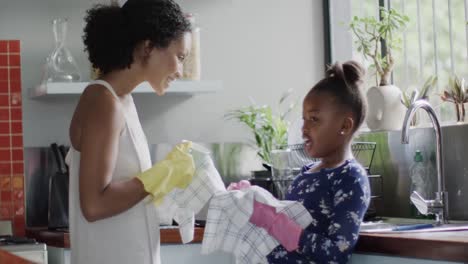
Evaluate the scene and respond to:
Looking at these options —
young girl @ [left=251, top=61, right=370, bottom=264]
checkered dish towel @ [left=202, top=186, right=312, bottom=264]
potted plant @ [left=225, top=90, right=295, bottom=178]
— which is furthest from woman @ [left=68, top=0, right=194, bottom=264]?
potted plant @ [left=225, top=90, right=295, bottom=178]

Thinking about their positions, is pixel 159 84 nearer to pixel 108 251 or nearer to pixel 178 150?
pixel 178 150

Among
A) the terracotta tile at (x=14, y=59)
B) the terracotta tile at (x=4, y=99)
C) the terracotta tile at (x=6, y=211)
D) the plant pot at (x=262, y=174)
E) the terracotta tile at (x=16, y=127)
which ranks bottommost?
the terracotta tile at (x=6, y=211)

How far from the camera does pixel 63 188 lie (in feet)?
11.4

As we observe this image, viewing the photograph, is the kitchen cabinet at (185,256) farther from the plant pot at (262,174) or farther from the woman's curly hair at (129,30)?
the woman's curly hair at (129,30)

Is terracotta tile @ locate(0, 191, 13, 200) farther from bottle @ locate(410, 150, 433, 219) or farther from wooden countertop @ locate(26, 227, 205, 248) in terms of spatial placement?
bottle @ locate(410, 150, 433, 219)

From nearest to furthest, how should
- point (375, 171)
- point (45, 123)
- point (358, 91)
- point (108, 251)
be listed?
point (108, 251) < point (358, 91) < point (375, 171) < point (45, 123)

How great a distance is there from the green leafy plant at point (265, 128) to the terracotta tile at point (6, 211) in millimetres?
1011

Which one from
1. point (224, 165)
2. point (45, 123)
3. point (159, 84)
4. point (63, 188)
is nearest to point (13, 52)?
point (45, 123)

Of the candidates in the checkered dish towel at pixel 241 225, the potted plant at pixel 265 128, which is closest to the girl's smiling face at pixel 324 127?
the checkered dish towel at pixel 241 225

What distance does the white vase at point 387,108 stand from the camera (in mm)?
3412

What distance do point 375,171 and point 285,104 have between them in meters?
0.74

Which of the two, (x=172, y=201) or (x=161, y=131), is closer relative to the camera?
(x=172, y=201)

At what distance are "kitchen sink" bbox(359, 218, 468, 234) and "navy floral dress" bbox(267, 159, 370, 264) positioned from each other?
21 centimetres

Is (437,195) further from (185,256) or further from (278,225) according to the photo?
(185,256)
